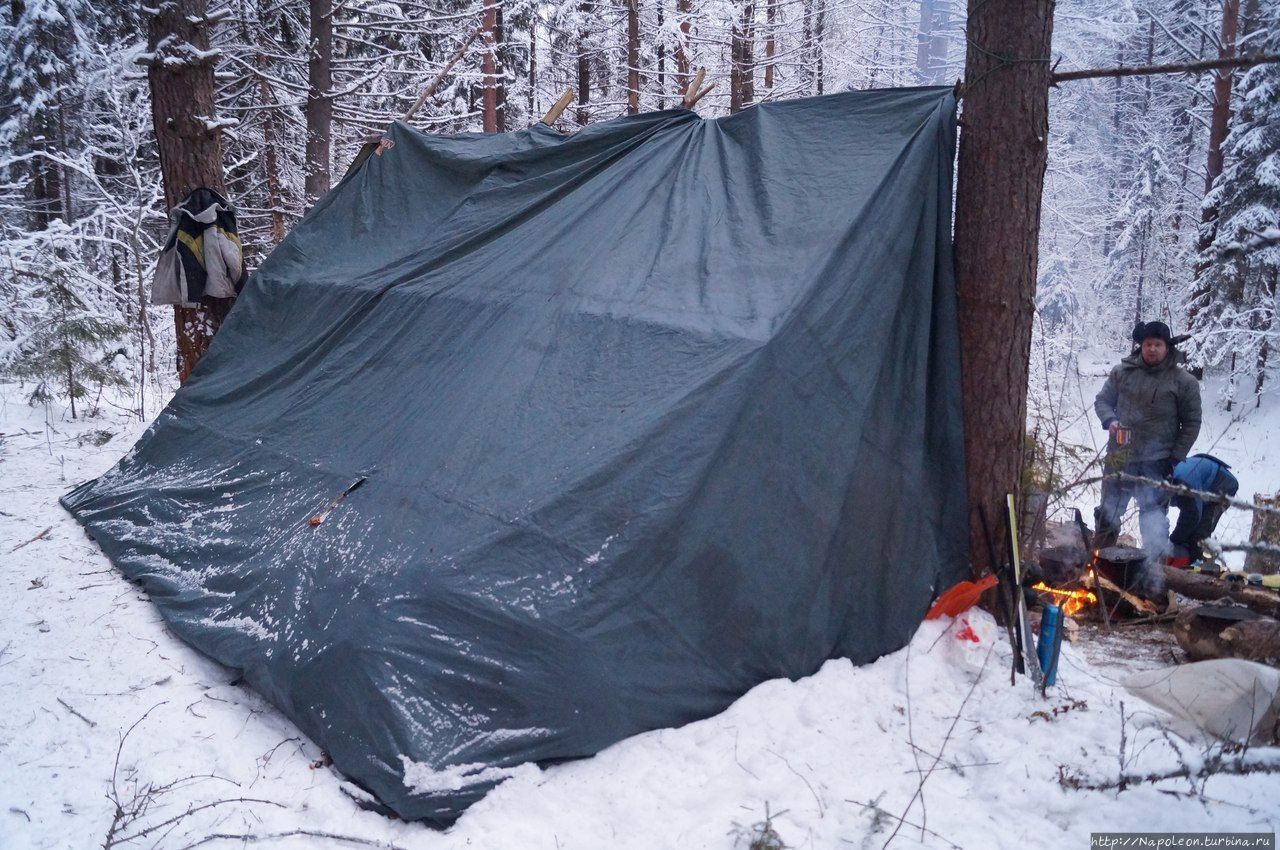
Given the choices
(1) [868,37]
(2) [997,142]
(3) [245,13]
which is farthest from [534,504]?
(1) [868,37]

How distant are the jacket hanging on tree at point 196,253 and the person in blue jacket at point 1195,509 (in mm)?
6602

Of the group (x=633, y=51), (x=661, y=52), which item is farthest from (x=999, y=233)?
(x=661, y=52)

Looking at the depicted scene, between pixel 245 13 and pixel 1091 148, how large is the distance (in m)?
22.3

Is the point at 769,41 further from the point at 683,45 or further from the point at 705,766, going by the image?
the point at 705,766

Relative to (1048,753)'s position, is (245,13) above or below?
above

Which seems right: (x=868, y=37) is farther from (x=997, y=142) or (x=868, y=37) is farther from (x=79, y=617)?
(x=79, y=617)

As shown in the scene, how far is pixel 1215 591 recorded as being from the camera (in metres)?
4.22

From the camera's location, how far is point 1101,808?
2480mm

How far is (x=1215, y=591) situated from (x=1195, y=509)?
86cm

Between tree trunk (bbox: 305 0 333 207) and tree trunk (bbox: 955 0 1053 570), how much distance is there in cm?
746

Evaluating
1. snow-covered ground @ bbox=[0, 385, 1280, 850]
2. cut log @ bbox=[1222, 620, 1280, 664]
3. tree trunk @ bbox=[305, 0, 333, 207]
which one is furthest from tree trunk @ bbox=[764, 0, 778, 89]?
snow-covered ground @ bbox=[0, 385, 1280, 850]

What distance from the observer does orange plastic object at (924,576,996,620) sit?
3.55 meters

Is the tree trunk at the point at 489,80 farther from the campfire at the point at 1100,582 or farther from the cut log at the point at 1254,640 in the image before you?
the cut log at the point at 1254,640

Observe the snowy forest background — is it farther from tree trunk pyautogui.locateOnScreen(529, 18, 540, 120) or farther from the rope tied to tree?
the rope tied to tree
